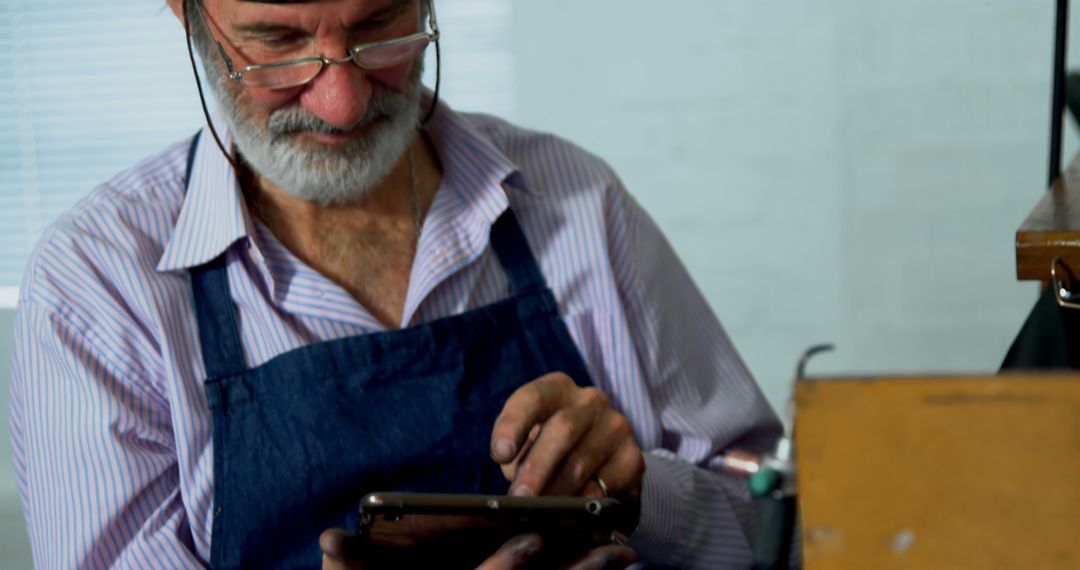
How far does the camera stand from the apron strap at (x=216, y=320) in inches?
51.7

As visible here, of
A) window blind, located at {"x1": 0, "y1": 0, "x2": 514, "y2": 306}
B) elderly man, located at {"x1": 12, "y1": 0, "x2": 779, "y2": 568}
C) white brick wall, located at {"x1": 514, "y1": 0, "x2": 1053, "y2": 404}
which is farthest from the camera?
window blind, located at {"x1": 0, "y1": 0, "x2": 514, "y2": 306}

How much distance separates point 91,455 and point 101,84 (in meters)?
1.88

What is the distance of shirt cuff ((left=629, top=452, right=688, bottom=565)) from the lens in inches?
51.4

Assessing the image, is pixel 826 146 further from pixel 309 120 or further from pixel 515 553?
pixel 515 553

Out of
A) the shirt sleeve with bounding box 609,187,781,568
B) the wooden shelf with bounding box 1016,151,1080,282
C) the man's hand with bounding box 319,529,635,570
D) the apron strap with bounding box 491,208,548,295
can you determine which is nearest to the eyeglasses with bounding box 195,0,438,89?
the apron strap with bounding box 491,208,548,295

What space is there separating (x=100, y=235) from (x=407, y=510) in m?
0.56

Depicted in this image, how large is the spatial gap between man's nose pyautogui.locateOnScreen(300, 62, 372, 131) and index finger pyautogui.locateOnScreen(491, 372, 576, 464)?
1.16 ft

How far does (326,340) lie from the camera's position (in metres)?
1.36

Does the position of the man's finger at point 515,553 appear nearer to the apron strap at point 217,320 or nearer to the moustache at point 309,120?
the apron strap at point 217,320

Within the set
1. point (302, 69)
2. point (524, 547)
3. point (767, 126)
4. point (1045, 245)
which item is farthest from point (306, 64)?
point (767, 126)

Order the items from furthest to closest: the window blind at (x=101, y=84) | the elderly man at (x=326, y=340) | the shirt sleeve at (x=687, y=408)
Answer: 1. the window blind at (x=101, y=84)
2. the shirt sleeve at (x=687, y=408)
3. the elderly man at (x=326, y=340)

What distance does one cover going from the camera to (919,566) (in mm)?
597

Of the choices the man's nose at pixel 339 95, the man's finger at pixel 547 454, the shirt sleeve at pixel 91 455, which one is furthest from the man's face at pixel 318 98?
the man's finger at pixel 547 454

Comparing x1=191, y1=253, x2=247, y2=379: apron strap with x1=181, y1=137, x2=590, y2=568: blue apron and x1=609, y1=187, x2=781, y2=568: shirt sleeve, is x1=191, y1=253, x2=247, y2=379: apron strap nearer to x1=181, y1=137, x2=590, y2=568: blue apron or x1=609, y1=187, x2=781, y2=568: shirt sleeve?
x1=181, y1=137, x2=590, y2=568: blue apron
